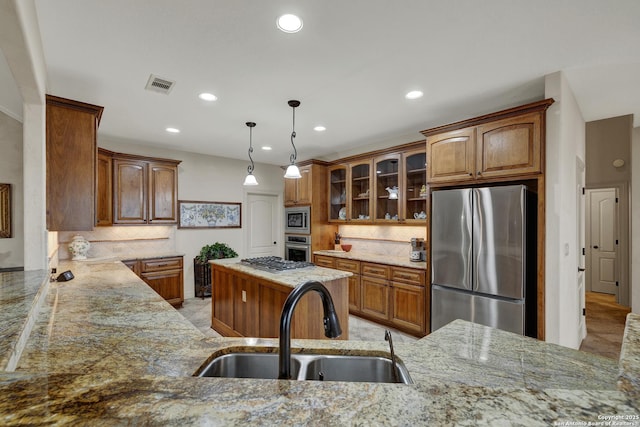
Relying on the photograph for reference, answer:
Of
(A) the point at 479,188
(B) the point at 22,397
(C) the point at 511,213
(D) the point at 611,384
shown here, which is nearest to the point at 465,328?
(D) the point at 611,384

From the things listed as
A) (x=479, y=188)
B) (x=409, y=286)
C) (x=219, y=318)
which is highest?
(x=479, y=188)

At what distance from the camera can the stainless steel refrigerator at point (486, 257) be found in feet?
9.05

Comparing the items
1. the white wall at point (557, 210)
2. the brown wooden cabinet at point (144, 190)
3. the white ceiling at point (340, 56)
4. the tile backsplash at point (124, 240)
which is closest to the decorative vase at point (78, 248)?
the tile backsplash at point (124, 240)

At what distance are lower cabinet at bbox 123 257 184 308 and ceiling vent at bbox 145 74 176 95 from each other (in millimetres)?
2602

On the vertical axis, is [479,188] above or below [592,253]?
above

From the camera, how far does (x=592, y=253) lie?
18.7ft

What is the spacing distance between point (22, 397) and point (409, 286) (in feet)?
11.9

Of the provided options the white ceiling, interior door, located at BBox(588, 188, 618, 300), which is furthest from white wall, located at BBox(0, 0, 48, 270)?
interior door, located at BBox(588, 188, 618, 300)

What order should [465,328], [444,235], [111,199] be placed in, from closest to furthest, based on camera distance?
[465,328] < [444,235] < [111,199]

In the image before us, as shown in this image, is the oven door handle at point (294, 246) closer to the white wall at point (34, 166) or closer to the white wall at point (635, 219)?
the white wall at point (34, 166)

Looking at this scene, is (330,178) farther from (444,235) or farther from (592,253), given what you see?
(592,253)

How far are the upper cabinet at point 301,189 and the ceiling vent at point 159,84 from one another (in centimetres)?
282

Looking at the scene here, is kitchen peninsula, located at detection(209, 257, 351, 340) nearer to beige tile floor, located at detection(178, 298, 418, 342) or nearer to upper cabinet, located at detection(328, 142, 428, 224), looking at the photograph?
beige tile floor, located at detection(178, 298, 418, 342)

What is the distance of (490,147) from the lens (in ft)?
9.79
